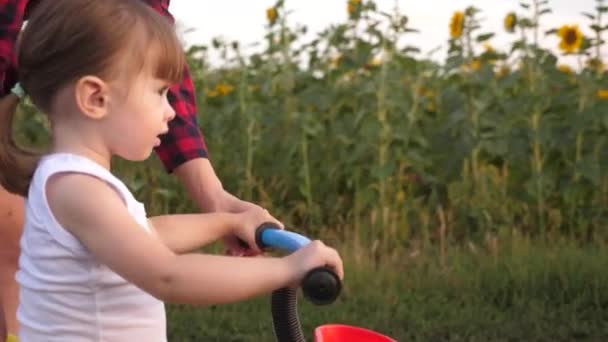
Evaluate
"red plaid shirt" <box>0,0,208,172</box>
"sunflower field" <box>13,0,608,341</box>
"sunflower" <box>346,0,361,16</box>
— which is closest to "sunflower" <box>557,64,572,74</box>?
"sunflower field" <box>13,0,608,341</box>

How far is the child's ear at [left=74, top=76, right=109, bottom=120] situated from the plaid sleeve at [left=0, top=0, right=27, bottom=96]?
2.13 feet

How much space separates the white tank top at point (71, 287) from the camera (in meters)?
1.98

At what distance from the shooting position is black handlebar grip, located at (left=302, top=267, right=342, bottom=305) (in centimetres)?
171

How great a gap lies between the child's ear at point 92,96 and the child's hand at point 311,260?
1.31 ft

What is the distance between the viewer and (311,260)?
181 cm

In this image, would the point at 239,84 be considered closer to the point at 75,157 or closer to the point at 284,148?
the point at 284,148

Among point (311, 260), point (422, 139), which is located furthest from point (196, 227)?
point (422, 139)

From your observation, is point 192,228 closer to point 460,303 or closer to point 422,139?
point 460,303

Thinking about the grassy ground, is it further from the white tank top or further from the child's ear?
the child's ear

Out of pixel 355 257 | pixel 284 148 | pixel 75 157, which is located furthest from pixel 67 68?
pixel 284 148

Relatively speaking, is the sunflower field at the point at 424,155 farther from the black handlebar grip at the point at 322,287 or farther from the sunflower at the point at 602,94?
the black handlebar grip at the point at 322,287

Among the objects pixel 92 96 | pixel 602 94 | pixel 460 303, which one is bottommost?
pixel 460 303

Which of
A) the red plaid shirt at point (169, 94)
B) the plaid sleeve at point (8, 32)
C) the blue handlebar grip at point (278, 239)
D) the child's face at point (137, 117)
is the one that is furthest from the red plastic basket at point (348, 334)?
the plaid sleeve at point (8, 32)

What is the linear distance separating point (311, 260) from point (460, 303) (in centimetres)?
219
